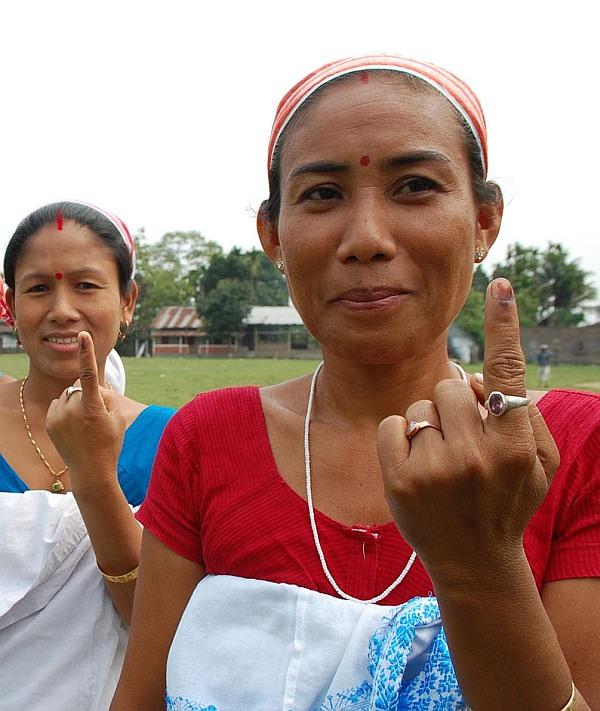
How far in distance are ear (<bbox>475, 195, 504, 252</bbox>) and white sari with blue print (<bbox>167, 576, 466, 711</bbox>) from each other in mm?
801

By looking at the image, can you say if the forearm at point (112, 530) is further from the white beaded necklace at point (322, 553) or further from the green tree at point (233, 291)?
the green tree at point (233, 291)

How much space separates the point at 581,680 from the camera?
1.19 m

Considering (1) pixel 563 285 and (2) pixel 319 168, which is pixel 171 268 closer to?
(1) pixel 563 285

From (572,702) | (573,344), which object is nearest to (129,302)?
(572,702)

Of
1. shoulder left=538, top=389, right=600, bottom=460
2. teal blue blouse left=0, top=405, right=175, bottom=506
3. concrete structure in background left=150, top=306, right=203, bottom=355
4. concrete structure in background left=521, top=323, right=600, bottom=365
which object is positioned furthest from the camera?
concrete structure in background left=150, top=306, right=203, bottom=355

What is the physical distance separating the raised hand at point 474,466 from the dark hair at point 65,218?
184cm

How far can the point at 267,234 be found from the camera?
176 cm

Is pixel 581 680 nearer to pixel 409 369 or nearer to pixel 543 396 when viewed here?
pixel 543 396

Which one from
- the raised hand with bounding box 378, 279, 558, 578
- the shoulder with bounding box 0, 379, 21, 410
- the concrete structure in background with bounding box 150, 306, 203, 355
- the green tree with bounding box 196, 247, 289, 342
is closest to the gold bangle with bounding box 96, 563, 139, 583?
the shoulder with bounding box 0, 379, 21, 410

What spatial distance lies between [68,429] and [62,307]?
1.73 ft

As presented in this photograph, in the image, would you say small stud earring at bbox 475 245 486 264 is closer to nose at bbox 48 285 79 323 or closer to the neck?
the neck

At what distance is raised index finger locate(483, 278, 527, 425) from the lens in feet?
3.14

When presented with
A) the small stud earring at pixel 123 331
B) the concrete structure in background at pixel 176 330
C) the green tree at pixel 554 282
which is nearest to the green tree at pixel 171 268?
the concrete structure in background at pixel 176 330

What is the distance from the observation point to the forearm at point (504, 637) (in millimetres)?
1029
